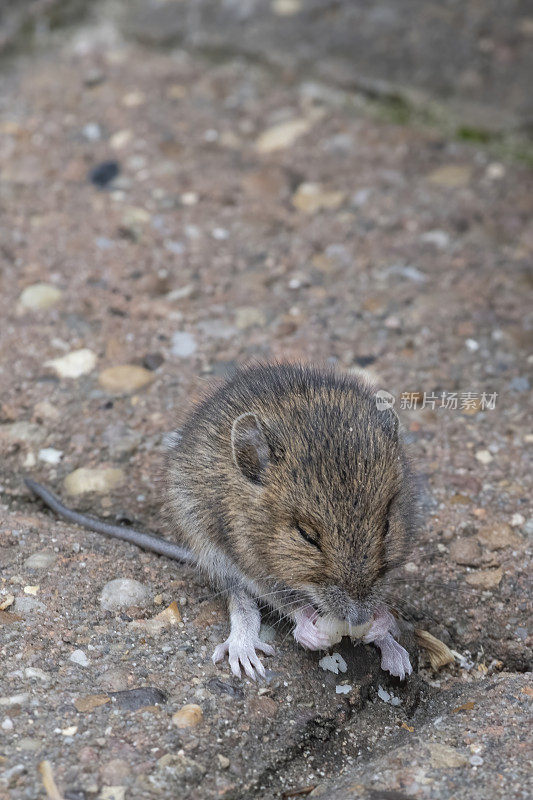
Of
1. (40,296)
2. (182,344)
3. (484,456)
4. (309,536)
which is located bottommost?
(484,456)

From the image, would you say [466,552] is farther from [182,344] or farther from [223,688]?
[182,344]

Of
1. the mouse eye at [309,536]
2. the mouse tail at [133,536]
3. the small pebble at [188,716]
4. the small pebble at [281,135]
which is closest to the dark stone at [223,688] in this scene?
the small pebble at [188,716]

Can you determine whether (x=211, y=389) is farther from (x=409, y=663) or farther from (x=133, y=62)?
(x=133, y=62)

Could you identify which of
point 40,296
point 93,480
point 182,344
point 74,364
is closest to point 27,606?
point 93,480

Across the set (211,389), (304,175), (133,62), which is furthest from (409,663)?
(133,62)

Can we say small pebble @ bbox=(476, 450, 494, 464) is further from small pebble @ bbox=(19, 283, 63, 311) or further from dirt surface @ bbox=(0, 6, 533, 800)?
small pebble @ bbox=(19, 283, 63, 311)
